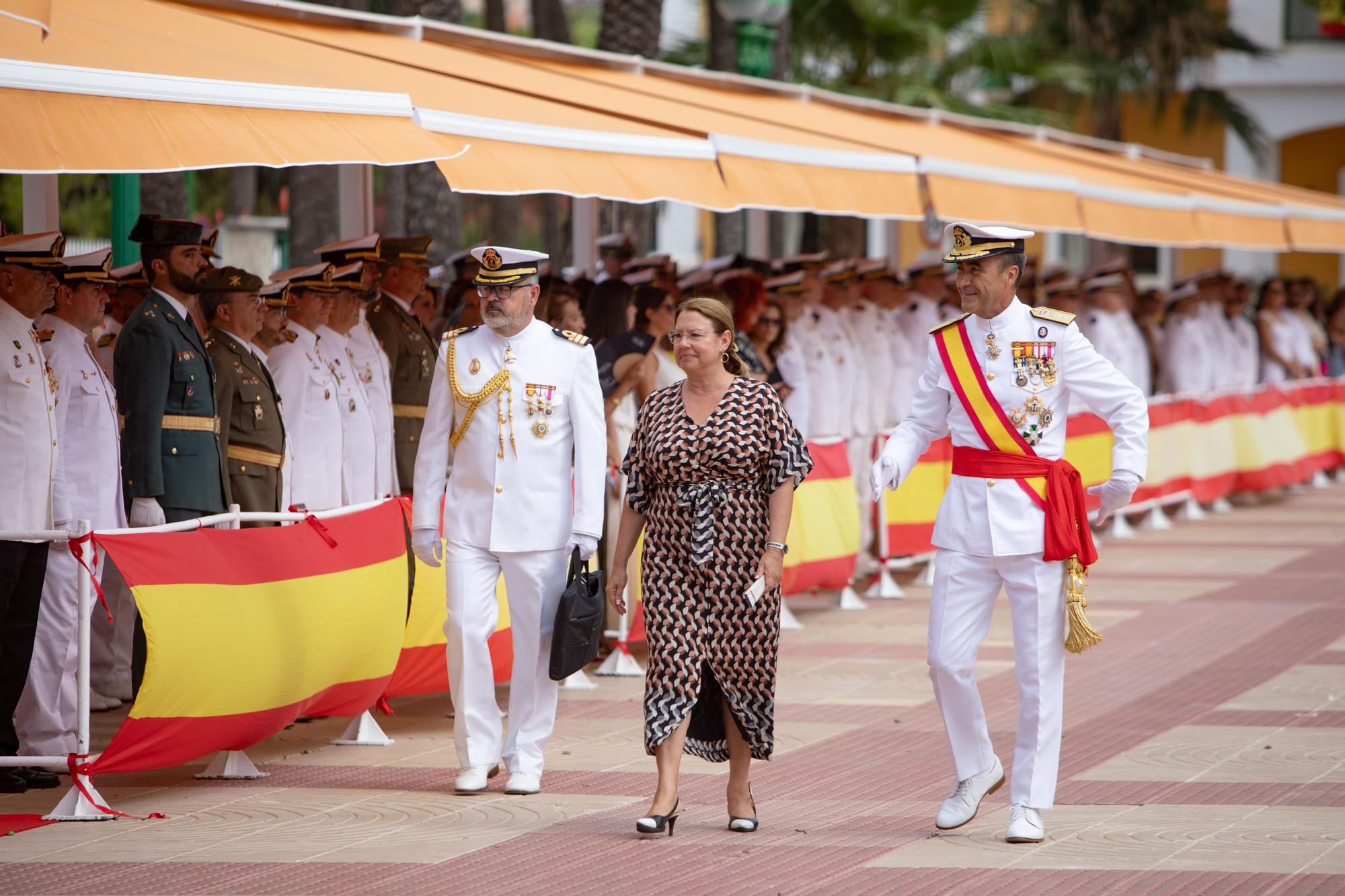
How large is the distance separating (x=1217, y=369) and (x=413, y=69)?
12.1 meters

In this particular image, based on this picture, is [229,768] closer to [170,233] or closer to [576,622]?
[576,622]

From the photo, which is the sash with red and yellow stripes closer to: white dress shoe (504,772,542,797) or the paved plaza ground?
the paved plaza ground

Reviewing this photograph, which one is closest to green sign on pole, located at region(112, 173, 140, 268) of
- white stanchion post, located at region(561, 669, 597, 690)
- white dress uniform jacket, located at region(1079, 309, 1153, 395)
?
white stanchion post, located at region(561, 669, 597, 690)

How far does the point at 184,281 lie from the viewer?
29.2 feet

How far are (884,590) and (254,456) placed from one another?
5507 mm

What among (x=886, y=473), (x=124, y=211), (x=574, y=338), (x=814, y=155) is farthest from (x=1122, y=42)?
(x=886, y=473)

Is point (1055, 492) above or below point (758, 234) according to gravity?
below

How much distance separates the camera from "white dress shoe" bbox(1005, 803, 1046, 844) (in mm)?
6789

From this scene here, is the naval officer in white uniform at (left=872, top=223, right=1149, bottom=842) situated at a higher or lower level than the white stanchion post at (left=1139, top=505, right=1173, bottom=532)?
higher

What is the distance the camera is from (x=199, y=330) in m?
9.11

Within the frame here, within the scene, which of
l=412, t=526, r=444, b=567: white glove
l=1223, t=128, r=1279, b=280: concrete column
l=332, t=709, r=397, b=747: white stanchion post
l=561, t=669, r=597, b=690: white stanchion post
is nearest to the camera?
l=412, t=526, r=444, b=567: white glove

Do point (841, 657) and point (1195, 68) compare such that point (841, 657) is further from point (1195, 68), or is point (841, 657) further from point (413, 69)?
point (1195, 68)

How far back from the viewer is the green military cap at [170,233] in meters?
8.92

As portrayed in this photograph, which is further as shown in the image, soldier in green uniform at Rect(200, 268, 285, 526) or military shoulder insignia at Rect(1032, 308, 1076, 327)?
soldier in green uniform at Rect(200, 268, 285, 526)
